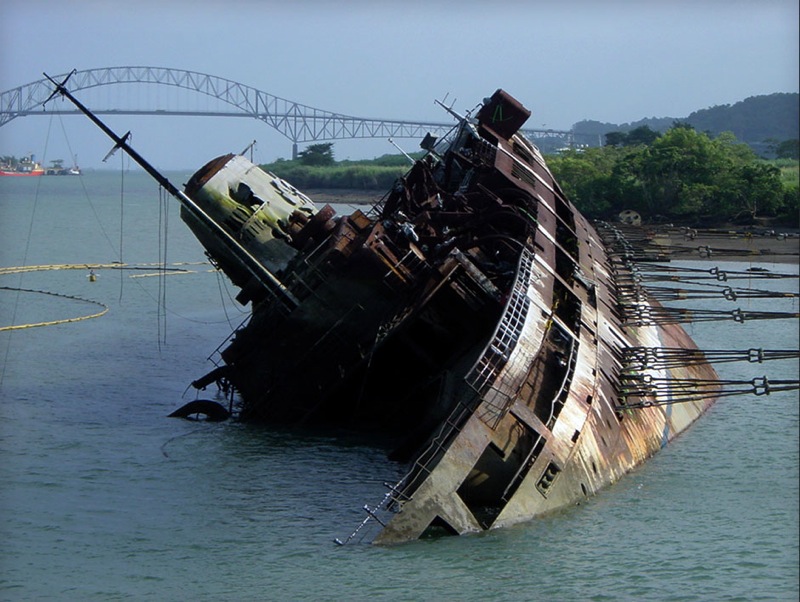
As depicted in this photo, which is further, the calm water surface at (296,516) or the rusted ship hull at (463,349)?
the rusted ship hull at (463,349)

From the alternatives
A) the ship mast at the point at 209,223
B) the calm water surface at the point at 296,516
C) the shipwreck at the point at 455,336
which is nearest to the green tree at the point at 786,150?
the calm water surface at the point at 296,516

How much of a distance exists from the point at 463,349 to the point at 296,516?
5.78 meters

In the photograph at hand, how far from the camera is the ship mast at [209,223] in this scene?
25.5m

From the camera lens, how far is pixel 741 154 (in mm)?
75812

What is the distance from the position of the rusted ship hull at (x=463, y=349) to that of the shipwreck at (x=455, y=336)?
0.13 ft

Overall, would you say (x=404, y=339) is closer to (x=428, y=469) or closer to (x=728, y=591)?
(x=428, y=469)

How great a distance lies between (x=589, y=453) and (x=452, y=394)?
2942 millimetres

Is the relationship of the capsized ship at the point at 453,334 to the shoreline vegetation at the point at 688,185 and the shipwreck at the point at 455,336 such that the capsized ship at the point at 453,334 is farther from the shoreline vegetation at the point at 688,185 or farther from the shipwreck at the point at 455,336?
the shoreline vegetation at the point at 688,185

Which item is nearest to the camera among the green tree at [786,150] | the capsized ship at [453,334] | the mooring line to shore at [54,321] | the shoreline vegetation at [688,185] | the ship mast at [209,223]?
the capsized ship at [453,334]

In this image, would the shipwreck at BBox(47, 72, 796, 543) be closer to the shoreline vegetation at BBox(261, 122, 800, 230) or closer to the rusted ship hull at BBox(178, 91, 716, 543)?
the rusted ship hull at BBox(178, 91, 716, 543)

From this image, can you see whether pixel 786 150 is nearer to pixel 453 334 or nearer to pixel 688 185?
pixel 688 185

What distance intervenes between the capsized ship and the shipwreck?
39 millimetres

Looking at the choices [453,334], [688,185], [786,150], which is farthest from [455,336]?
[786,150]

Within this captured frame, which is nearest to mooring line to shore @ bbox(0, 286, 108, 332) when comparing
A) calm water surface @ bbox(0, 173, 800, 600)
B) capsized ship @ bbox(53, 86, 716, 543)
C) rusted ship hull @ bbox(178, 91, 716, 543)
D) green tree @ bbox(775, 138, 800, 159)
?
calm water surface @ bbox(0, 173, 800, 600)
